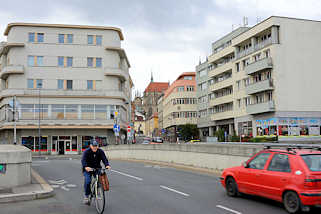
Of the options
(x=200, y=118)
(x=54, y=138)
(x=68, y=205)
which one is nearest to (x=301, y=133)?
(x=200, y=118)

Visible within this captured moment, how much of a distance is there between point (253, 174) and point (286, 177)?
1.30m

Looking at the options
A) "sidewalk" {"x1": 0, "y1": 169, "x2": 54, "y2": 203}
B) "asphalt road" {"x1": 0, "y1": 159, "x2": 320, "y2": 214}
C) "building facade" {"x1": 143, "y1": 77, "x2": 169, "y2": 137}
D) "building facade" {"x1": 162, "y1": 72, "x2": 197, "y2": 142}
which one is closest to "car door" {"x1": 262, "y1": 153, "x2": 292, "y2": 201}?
"asphalt road" {"x1": 0, "y1": 159, "x2": 320, "y2": 214}

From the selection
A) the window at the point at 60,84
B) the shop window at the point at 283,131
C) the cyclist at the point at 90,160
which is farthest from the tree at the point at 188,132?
the cyclist at the point at 90,160

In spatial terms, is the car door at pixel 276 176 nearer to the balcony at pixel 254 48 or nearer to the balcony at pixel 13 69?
the balcony at pixel 254 48

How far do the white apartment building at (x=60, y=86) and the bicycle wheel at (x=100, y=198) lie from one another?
4713 cm

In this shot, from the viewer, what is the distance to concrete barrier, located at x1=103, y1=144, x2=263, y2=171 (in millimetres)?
16688

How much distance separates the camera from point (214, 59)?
67.9 m

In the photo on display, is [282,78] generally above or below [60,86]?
below

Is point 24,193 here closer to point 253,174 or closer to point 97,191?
point 97,191

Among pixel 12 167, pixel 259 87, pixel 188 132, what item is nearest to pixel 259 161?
pixel 12 167

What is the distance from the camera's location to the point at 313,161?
28.4 feet

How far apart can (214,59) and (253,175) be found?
195 feet

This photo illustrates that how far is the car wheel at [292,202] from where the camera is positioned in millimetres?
8227

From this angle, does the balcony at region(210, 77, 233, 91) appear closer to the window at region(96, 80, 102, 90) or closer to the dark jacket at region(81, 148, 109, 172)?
the window at region(96, 80, 102, 90)
